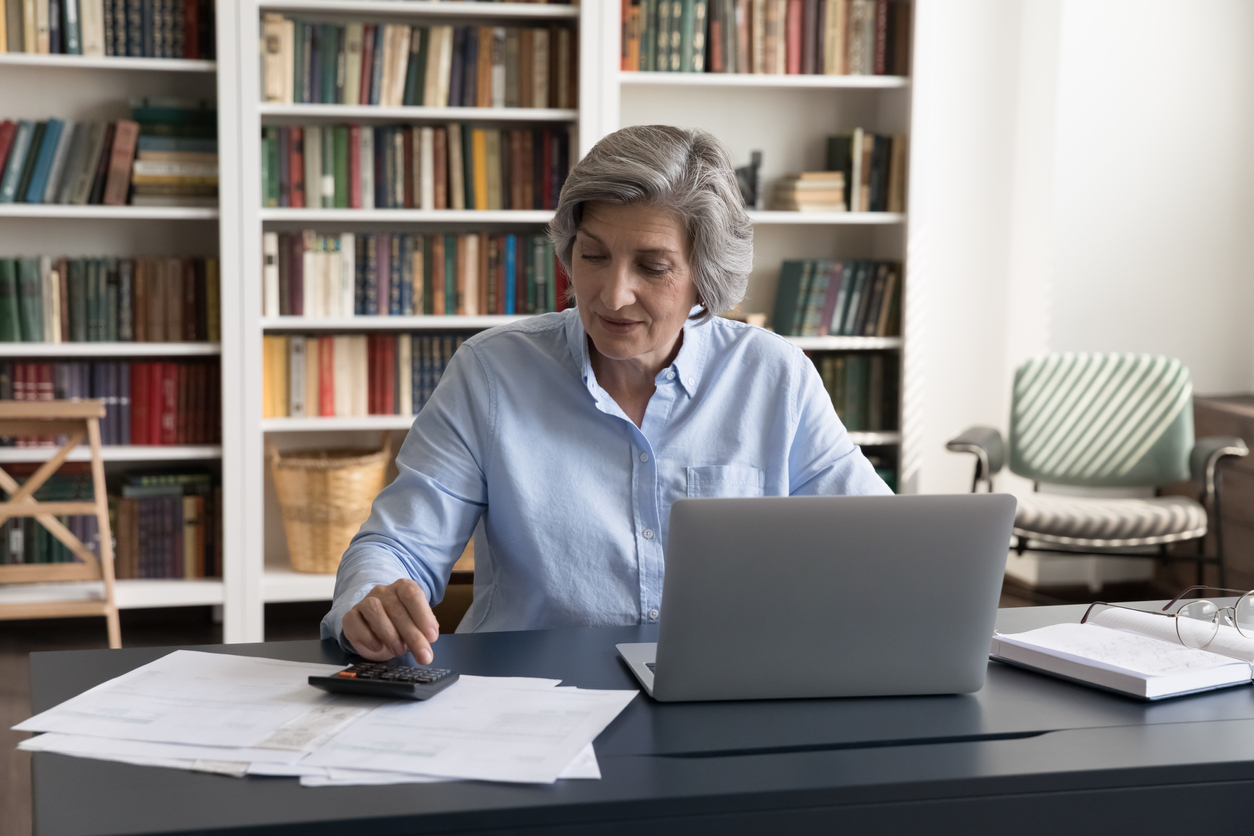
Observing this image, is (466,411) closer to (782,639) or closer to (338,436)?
(782,639)

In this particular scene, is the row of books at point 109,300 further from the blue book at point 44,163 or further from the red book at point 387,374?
the red book at point 387,374

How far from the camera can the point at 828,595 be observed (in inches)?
43.1

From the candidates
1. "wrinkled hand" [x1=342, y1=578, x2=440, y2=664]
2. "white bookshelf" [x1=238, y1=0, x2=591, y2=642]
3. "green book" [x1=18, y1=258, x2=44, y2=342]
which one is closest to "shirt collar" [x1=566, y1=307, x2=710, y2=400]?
"wrinkled hand" [x1=342, y1=578, x2=440, y2=664]

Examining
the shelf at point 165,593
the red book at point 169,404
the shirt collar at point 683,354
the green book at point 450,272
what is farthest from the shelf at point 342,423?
the shirt collar at point 683,354

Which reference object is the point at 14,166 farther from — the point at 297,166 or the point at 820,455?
the point at 820,455

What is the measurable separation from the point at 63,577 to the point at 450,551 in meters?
2.09

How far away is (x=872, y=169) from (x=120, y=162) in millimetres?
2237

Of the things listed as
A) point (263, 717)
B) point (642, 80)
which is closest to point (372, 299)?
point (642, 80)

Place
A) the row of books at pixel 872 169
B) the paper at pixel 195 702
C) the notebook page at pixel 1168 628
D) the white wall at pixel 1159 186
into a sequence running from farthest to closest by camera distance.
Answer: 1. the white wall at pixel 1159 186
2. the row of books at pixel 872 169
3. the notebook page at pixel 1168 628
4. the paper at pixel 195 702

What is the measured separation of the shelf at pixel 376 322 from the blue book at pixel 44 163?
2.35 ft

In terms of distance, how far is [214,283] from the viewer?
3471 mm

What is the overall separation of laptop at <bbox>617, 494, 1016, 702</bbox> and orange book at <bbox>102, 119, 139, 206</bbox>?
9.29 feet

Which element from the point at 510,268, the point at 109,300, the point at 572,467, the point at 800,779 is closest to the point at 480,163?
the point at 510,268

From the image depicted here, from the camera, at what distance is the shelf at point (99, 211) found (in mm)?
3297
